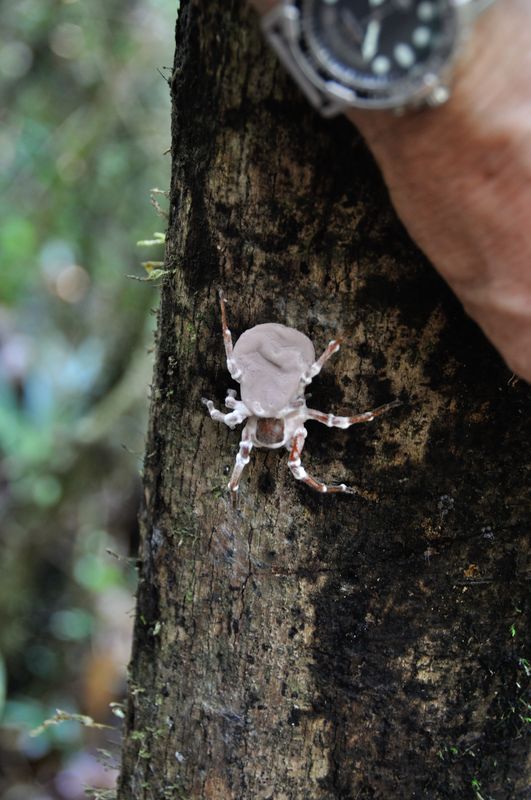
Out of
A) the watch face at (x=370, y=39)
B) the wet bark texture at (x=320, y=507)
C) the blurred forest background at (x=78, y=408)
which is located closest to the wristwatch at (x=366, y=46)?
the watch face at (x=370, y=39)

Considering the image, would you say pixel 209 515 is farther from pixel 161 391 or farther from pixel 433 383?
pixel 433 383

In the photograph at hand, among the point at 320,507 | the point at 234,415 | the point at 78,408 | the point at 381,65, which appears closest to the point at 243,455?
the point at 234,415

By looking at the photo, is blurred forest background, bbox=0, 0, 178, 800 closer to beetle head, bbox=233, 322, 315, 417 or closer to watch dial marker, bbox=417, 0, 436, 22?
beetle head, bbox=233, 322, 315, 417

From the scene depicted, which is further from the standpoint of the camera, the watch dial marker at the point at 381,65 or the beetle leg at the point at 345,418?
the beetle leg at the point at 345,418

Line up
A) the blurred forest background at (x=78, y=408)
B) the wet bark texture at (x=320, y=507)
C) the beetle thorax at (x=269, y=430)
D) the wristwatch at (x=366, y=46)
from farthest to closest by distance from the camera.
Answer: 1. the blurred forest background at (x=78, y=408)
2. the beetle thorax at (x=269, y=430)
3. the wet bark texture at (x=320, y=507)
4. the wristwatch at (x=366, y=46)

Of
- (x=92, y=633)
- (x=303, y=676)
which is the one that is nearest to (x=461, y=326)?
(x=303, y=676)

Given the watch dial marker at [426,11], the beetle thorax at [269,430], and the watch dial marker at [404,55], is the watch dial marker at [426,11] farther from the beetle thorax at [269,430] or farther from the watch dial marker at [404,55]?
the beetle thorax at [269,430]

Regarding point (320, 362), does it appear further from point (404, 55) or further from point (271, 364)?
point (404, 55)
